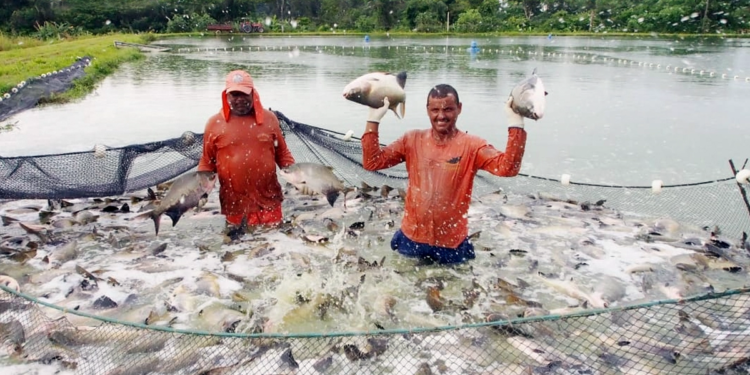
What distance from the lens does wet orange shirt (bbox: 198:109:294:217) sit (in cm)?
525

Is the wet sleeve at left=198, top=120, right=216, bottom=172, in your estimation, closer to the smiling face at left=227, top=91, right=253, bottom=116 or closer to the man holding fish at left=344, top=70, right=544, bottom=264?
the smiling face at left=227, top=91, right=253, bottom=116

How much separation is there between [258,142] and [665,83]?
604 inches

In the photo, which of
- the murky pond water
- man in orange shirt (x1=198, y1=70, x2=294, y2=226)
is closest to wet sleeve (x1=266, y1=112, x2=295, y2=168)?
man in orange shirt (x1=198, y1=70, x2=294, y2=226)

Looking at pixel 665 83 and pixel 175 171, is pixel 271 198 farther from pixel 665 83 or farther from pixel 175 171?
pixel 665 83

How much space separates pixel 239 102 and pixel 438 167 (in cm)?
197

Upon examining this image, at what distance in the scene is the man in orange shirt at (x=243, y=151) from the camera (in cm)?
520

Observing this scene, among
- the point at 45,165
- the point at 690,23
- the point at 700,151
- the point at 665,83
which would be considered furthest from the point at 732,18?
the point at 45,165

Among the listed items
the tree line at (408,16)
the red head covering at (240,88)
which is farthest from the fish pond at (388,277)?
the tree line at (408,16)

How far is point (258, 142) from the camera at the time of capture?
5.32 metres

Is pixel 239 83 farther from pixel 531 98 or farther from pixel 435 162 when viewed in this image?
pixel 531 98

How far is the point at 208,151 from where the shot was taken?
5.32 metres

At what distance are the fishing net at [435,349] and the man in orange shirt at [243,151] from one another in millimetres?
1880

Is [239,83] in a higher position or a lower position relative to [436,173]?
higher

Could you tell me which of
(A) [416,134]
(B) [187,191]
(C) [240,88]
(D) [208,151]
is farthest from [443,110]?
(B) [187,191]
